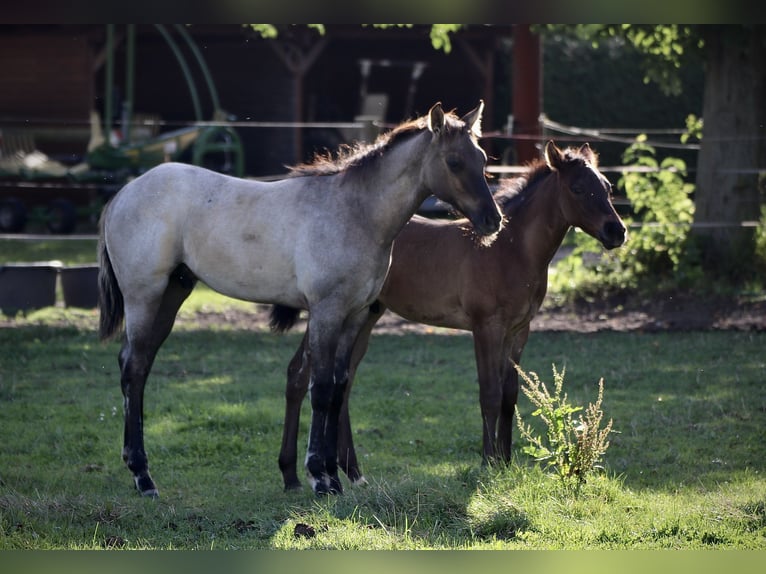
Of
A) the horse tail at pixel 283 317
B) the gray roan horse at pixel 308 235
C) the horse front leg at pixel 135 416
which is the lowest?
the horse front leg at pixel 135 416

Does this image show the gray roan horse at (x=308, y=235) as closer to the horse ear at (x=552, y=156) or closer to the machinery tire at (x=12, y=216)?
the horse ear at (x=552, y=156)

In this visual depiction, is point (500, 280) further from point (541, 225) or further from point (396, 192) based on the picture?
point (396, 192)

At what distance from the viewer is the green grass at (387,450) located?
532cm

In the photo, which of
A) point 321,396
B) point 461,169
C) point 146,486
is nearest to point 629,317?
point 461,169

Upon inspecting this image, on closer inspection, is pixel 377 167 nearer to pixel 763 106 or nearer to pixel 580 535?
pixel 580 535

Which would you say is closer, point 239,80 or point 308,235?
point 308,235

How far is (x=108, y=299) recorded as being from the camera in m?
6.68

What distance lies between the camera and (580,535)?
521cm

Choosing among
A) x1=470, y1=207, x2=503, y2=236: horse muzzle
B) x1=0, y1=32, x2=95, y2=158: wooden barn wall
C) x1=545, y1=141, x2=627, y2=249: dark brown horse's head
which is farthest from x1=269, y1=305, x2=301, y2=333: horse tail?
x1=0, y1=32, x2=95, y2=158: wooden barn wall

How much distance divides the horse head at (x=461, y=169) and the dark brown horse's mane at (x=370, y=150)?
0.05ft

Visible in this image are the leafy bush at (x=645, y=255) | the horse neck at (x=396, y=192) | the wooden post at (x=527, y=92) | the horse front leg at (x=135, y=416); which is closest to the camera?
the horse neck at (x=396, y=192)

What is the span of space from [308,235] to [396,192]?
1.87 ft

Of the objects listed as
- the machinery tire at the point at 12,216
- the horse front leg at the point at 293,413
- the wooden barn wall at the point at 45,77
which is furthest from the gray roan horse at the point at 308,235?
the wooden barn wall at the point at 45,77
